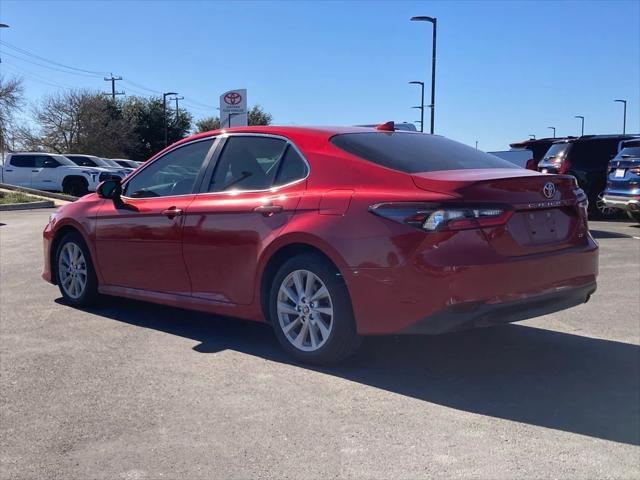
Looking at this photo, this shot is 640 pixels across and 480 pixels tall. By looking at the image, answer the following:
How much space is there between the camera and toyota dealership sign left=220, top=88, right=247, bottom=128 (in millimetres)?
22375

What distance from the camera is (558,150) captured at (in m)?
15.8

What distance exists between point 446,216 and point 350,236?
0.62 m

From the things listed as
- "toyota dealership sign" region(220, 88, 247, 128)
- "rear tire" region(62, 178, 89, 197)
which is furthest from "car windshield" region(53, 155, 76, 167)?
"toyota dealership sign" region(220, 88, 247, 128)

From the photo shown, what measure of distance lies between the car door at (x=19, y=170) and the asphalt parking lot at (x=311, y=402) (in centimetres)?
2206

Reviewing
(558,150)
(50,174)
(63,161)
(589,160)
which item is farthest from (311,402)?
(63,161)

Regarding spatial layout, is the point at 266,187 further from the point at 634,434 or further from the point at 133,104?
the point at 133,104

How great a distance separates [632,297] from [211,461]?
5070mm

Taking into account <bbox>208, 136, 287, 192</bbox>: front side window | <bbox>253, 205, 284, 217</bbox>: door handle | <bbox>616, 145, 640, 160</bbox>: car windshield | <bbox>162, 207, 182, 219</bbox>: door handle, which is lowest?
<bbox>162, 207, 182, 219</bbox>: door handle

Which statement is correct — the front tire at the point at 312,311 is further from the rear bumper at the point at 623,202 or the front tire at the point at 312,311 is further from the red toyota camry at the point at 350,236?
the rear bumper at the point at 623,202

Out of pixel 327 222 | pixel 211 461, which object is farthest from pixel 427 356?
pixel 211 461

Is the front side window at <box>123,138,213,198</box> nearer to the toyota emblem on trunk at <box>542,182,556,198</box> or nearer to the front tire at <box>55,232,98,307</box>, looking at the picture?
the front tire at <box>55,232,98,307</box>

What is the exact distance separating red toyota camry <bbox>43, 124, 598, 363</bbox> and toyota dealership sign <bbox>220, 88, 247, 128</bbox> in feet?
55.6

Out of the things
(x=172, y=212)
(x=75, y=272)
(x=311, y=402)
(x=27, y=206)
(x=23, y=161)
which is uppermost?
(x=23, y=161)

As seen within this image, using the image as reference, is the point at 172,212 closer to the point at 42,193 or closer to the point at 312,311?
the point at 312,311
